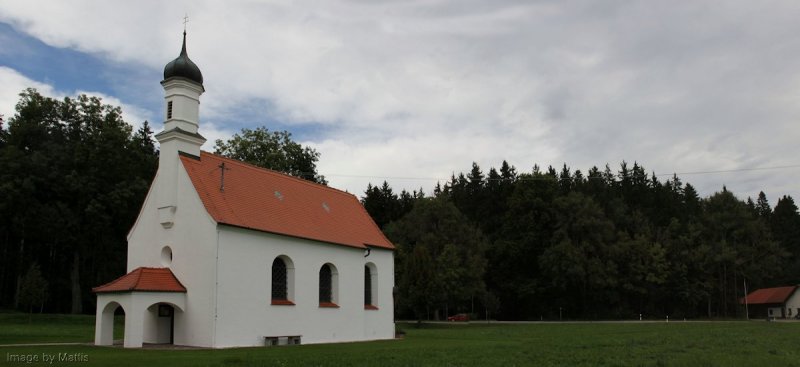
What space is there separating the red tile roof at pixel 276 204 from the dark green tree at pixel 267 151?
1748 cm

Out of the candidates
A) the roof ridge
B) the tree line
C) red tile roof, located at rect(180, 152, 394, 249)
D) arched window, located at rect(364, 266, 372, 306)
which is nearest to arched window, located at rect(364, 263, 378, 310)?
arched window, located at rect(364, 266, 372, 306)

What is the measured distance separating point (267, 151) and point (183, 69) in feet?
85.0

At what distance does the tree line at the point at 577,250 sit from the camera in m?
60.8

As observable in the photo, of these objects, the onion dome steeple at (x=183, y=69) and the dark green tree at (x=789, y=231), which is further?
the dark green tree at (x=789, y=231)

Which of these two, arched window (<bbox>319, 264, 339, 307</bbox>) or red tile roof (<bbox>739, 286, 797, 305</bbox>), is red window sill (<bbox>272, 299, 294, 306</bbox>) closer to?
arched window (<bbox>319, 264, 339, 307</bbox>)

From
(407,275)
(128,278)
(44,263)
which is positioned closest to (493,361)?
(128,278)

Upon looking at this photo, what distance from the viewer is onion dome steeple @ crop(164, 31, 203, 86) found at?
27578mm

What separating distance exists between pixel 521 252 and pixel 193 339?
152 ft

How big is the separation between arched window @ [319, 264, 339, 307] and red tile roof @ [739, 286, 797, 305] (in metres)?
59.6

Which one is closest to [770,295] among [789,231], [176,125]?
[789,231]

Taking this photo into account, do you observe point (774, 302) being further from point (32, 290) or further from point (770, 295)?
point (32, 290)

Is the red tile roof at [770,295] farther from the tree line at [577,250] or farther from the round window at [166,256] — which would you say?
the round window at [166,256]

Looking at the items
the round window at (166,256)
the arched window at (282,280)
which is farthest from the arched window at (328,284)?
the round window at (166,256)

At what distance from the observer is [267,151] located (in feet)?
175
